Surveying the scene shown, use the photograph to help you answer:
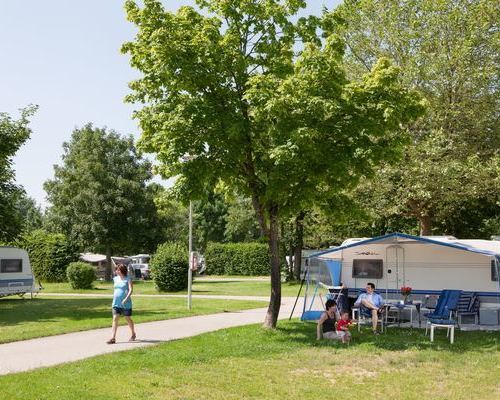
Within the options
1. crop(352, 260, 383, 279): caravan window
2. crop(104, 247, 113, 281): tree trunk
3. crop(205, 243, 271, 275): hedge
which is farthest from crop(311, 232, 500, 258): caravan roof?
crop(205, 243, 271, 275): hedge

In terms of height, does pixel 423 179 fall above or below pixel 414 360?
above

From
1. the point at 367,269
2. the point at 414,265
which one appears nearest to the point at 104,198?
the point at 367,269

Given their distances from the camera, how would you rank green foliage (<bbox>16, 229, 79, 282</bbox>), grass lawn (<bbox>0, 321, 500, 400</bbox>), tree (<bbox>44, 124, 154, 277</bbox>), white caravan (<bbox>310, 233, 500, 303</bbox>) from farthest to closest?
tree (<bbox>44, 124, 154, 277</bbox>), green foliage (<bbox>16, 229, 79, 282</bbox>), white caravan (<bbox>310, 233, 500, 303</bbox>), grass lawn (<bbox>0, 321, 500, 400</bbox>)

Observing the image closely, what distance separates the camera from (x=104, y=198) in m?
44.2

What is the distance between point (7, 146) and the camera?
20.5 metres

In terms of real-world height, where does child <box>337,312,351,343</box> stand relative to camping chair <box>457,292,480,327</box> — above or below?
below

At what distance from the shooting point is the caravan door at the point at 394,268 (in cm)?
1762

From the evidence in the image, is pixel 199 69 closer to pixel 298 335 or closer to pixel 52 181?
pixel 298 335

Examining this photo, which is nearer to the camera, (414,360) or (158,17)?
(414,360)

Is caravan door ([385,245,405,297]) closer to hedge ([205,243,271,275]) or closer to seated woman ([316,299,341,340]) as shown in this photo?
seated woman ([316,299,341,340])

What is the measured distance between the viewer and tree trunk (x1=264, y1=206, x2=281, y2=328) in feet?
47.7

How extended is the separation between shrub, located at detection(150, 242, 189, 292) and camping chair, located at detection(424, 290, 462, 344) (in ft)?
49.6

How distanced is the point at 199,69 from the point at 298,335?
6.15 meters

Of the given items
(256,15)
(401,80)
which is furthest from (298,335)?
(401,80)
